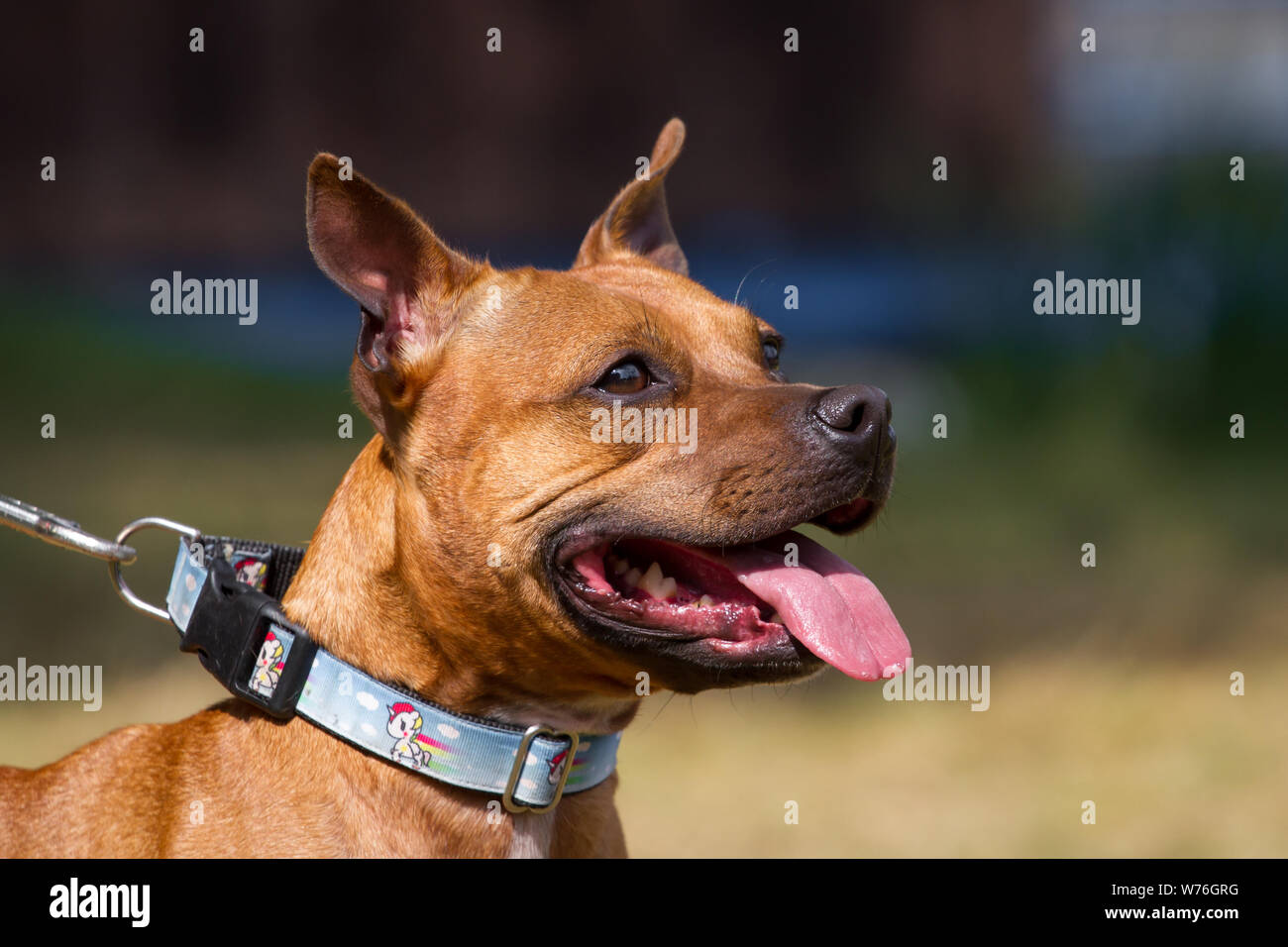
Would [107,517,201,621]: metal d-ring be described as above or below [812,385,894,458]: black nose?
below

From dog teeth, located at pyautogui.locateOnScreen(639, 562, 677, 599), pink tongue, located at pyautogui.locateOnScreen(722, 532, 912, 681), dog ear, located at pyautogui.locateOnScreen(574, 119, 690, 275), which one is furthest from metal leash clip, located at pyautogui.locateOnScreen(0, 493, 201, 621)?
dog ear, located at pyautogui.locateOnScreen(574, 119, 690, 275)

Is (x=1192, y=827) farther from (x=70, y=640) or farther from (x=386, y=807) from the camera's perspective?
(x=70, y=640)

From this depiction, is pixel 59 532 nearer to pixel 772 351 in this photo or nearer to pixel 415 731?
pixel 415 731

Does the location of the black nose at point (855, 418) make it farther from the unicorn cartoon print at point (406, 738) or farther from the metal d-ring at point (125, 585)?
the metal d-ring at point (125, 585)

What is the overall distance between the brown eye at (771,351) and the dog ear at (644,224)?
49cm

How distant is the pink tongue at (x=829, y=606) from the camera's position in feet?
8.31

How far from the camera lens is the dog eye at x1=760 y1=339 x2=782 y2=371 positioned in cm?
331

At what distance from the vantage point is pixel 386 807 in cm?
255

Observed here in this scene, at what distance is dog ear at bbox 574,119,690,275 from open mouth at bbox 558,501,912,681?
1.18 m

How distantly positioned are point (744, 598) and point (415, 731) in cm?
74

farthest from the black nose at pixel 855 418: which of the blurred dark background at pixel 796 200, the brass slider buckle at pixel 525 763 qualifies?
the blurred dark background at pixel 796 200

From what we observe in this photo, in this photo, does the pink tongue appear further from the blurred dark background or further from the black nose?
the blurred dark background

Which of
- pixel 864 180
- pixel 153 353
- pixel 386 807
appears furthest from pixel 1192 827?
pixel 153 353

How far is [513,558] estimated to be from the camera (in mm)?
2578
